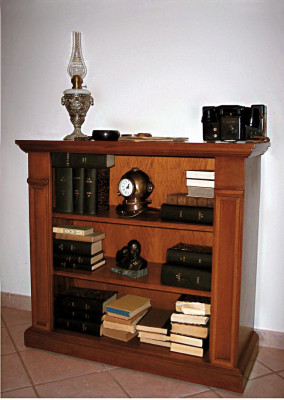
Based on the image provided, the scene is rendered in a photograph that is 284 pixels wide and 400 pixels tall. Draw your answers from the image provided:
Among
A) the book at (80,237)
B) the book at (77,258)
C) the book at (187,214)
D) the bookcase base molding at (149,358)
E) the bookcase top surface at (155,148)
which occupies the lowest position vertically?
the bookcase base molding at (149,358)

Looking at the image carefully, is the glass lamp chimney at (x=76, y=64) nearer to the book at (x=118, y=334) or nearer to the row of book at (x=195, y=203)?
the row of book at (x=195, y=203)

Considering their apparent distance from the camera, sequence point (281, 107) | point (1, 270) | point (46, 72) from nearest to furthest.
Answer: point (281, 107) < point (46, 72) < point (1, 270)

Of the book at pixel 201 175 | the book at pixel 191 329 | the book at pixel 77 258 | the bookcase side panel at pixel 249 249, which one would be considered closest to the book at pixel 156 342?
the book at pixel 191 329

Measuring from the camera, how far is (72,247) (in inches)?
97.3

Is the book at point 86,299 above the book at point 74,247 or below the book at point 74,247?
below

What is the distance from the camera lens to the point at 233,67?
2.45 metres

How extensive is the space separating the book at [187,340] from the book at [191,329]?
2 cm

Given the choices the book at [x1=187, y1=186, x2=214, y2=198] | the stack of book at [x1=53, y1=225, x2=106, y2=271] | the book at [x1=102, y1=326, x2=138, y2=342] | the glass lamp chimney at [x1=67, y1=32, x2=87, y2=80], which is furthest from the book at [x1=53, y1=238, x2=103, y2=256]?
the glass lamp chimney at [x1=67, y1=32, x2=87, y2=80]

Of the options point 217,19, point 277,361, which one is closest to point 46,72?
point 217,19

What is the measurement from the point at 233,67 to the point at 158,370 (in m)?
1.66

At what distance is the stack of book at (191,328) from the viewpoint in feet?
7.18

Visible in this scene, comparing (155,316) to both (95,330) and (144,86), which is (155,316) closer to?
(95,330)

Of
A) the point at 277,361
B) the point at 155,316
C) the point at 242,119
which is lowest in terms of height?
the point at 277,361

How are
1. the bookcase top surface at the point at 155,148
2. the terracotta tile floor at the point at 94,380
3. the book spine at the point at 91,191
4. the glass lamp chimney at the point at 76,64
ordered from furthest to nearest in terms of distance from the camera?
1. the glass lamp chimney at the point at 76,64
2. the book spine at the point at 91,191
3. the terracotta tile floor at the point at 94,380
4. the bookcase top surface at the point at 155,148
